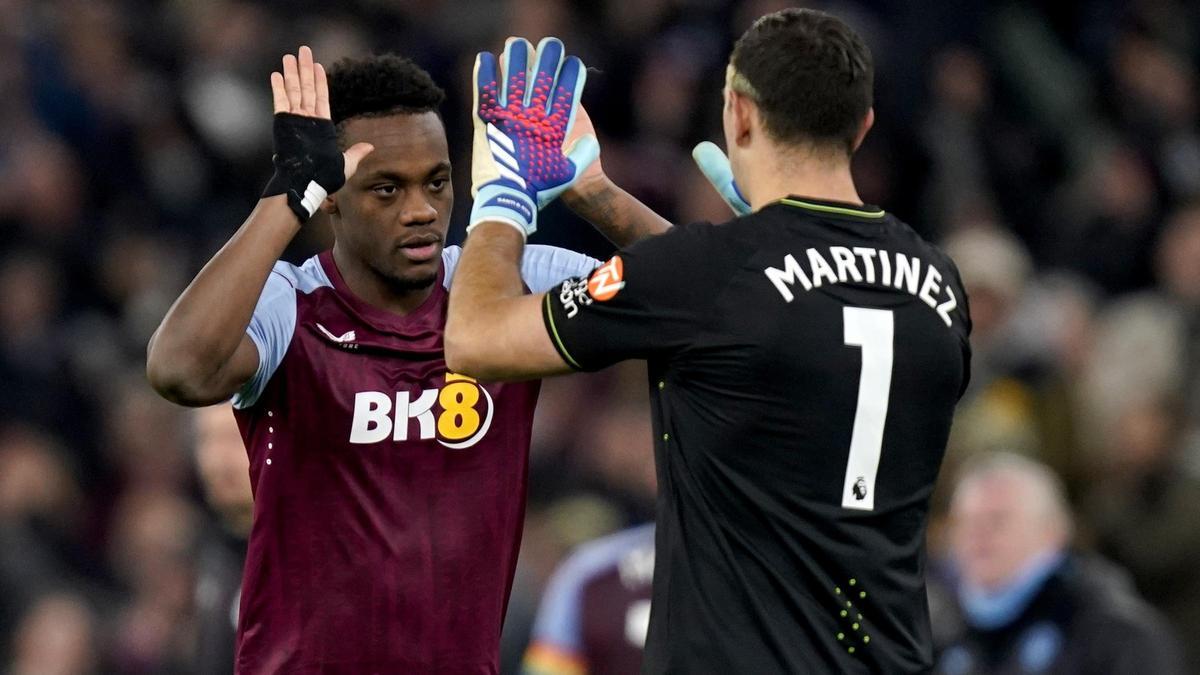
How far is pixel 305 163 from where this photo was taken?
425cm

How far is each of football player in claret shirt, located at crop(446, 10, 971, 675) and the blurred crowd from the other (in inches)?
160

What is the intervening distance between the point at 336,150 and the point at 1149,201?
730cm

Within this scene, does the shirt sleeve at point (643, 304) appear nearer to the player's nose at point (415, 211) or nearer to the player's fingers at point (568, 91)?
the player's fingers at point (568, 91)

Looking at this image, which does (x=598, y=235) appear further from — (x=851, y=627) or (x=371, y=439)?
(x=851, y=627)

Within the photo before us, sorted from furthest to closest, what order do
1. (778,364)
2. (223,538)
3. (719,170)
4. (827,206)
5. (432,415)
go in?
(223,538), (719,170), (432,415), (827,206), (778,364)

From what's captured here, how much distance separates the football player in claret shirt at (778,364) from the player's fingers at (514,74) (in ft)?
1.32

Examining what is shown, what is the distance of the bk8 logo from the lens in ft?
14.6

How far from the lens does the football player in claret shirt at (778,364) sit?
398 centimetres

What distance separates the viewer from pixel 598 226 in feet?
15.5

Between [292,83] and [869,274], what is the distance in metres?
1.25

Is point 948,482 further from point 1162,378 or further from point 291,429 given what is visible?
point 291,429

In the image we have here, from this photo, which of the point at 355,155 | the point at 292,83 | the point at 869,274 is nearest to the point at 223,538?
the point at 355,155

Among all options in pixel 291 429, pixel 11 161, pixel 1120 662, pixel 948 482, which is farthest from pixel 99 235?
pixel 291 429

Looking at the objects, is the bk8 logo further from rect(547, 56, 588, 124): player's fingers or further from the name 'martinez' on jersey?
the name 'martinez' on jersey
